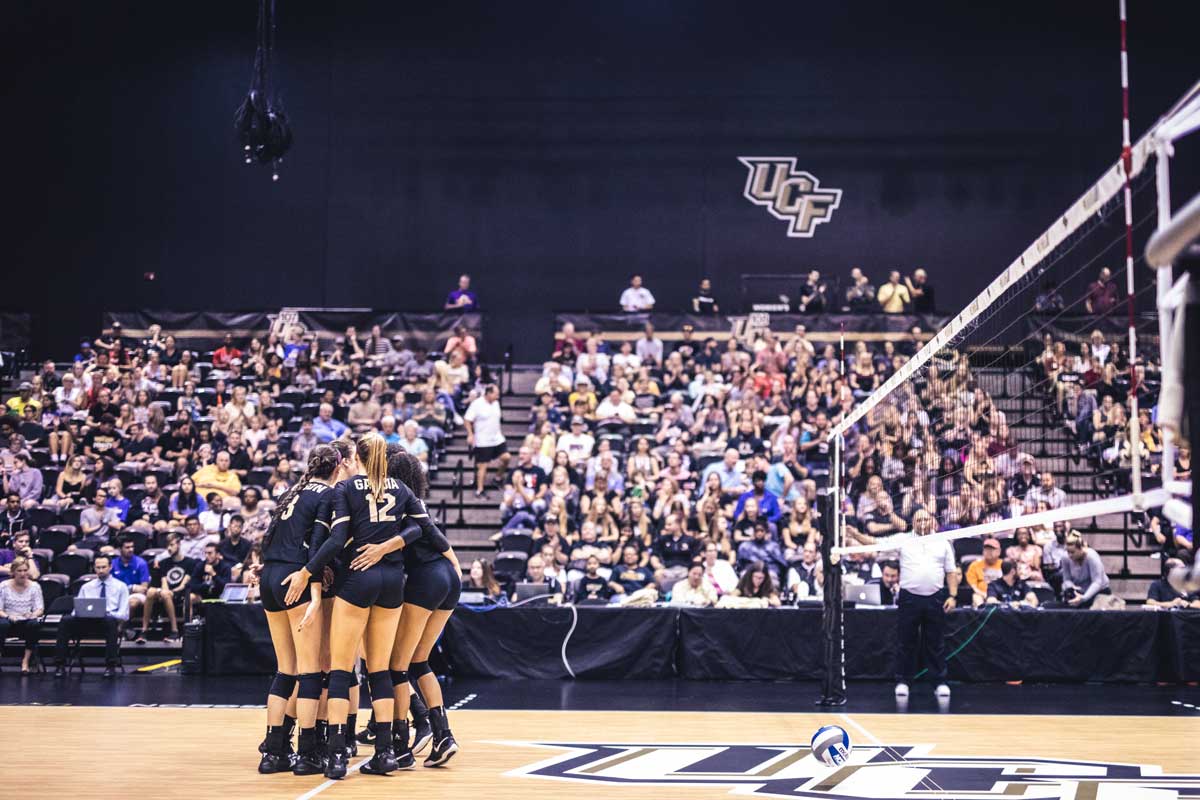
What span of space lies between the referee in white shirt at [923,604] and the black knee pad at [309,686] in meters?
6.39

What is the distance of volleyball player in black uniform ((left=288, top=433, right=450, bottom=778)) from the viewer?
7613mm

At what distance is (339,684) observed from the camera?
7.61 metres

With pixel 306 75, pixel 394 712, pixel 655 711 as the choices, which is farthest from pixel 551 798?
pixel 306 75

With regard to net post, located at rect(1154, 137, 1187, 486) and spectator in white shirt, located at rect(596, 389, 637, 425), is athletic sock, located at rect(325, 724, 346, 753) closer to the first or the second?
net post, located at rect(1154, 137, 1187, 486)

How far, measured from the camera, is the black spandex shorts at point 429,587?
26.3ft

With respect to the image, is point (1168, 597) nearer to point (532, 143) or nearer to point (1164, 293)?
point (1164, 293)

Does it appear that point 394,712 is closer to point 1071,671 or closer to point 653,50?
point 1071,671

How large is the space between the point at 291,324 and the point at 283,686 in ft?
53.1

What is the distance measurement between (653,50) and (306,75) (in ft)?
24.0

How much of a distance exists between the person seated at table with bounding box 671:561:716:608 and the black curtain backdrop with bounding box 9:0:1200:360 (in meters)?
11.5

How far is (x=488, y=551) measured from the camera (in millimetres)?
18562

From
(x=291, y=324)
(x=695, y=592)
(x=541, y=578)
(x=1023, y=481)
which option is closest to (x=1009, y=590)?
(x=1023, y=481)

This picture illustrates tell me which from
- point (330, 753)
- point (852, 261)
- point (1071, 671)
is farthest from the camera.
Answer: point (852, 261)

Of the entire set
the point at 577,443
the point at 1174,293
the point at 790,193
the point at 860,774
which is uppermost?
the point at 790,193
